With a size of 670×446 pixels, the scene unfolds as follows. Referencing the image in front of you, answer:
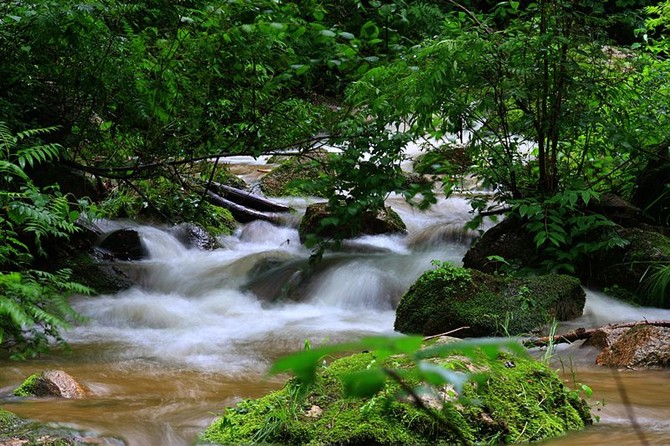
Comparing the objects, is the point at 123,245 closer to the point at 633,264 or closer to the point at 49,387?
the point at 49,387

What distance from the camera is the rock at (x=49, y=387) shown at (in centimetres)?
388

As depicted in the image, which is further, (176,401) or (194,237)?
(194,237)

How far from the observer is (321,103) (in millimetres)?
6625

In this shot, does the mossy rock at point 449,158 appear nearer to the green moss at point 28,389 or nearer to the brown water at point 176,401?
the brown water at point 176,401

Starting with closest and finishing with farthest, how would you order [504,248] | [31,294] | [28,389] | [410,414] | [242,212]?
1. [31,294]
2. [410,414]
3. [28,389]
4. [504,248]
5. [242,212]

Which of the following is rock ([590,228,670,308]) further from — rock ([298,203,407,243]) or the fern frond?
the fern frond

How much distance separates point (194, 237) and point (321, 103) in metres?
4.47

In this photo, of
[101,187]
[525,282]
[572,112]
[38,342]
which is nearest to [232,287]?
[101,187]

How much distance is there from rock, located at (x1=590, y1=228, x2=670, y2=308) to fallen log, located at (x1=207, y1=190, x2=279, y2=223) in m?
5.45

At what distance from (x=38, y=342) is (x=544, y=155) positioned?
20.1 ft

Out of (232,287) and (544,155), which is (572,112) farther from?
(232,287)

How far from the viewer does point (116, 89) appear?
224 inches

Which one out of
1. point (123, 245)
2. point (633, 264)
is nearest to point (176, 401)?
point (633, 264)

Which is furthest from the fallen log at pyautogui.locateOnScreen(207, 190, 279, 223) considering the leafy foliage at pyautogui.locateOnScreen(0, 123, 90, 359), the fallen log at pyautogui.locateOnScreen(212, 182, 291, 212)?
the leafy foliage at pyautogui.locateOnScreen(0, 123, 90, 359)
